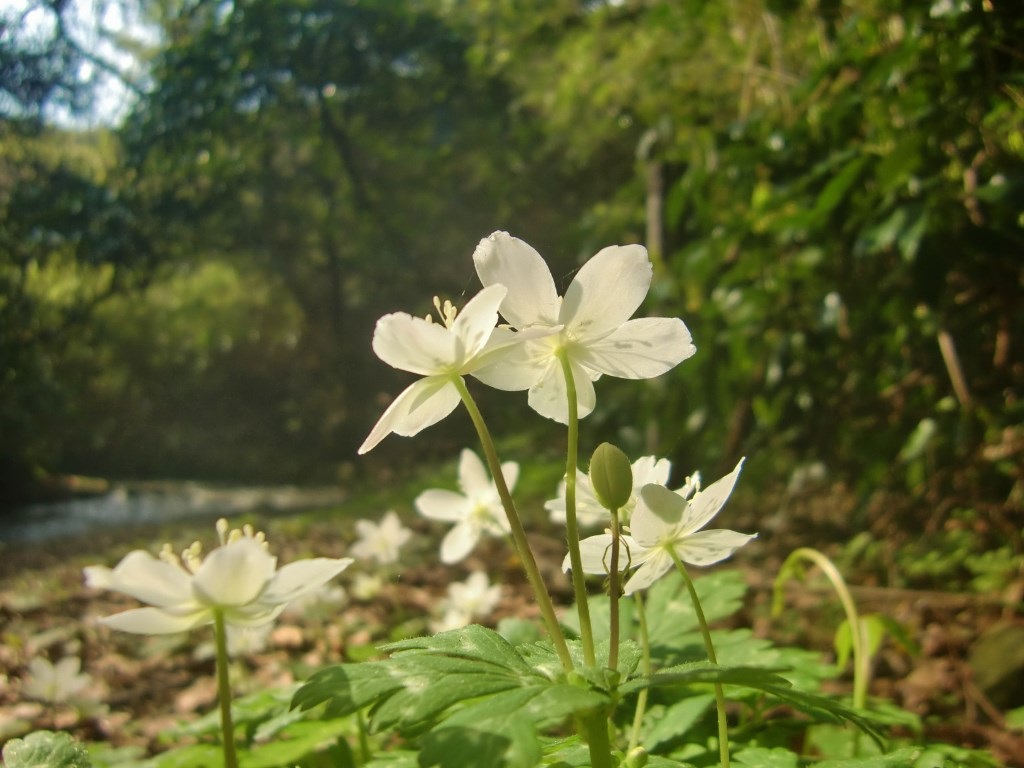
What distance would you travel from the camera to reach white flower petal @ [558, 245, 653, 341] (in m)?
0.47

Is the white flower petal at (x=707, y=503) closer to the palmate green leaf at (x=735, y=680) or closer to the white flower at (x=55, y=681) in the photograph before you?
the palmate green leaf at (x=735, y=680)

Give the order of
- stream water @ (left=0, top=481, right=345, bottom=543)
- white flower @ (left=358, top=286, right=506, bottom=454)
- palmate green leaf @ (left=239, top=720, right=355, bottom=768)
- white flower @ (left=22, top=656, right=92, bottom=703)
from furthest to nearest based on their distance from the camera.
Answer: stream water @ (left=0, top=481, right=345, bottom=543) < white flower @ (left=22, top=656, right=92, bottom=703) < palmate green leaf @ (left=239, top=720, right=355, bottom=768) < white flower @ (left=358, top=286, right=506, bottom=454)

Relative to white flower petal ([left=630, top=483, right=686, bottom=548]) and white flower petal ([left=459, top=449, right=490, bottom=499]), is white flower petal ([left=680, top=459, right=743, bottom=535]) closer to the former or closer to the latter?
white flower petal ([left=630, top=483, right=686, bottom=548])

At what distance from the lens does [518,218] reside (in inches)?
242

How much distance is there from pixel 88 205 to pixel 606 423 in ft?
11.6

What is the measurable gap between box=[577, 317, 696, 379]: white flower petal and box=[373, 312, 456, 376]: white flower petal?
104 mm

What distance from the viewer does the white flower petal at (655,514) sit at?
451mm

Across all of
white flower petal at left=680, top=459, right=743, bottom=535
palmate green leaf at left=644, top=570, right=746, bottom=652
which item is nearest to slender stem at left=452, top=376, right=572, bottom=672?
white flower petal at left=680, top=459, right=743, bottom=535

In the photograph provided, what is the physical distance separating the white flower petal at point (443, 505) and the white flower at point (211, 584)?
1.84 feet

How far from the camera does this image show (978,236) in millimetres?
1240

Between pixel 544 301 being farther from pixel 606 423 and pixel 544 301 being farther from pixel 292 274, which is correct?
pixel 292 274

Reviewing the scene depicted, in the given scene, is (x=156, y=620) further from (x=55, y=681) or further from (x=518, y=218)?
(x=518, y=218)

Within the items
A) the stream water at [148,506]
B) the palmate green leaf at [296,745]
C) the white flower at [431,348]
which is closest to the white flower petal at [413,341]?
the white flower at [431,348]

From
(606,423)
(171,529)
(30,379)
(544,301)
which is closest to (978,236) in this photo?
(544,301)
